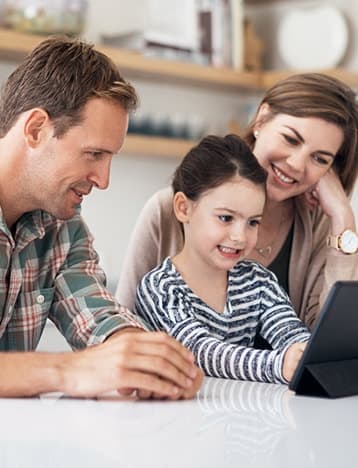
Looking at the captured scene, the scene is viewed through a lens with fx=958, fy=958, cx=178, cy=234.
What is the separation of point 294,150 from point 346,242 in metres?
0.24

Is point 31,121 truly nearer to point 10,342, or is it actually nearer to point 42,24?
point 10,342

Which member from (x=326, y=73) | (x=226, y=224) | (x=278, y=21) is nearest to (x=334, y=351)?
(x=226, y=224)

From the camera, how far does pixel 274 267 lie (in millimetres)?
2195

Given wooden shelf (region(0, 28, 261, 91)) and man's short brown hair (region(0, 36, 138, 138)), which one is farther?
wooden shelf (region(0, 28, 261, 91))

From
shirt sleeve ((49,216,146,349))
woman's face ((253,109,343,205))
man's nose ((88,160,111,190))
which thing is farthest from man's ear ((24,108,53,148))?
woman's face ((253,109,343,205))

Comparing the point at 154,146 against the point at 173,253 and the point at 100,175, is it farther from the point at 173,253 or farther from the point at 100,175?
the point at 100,175

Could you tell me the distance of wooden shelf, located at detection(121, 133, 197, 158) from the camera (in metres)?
3.72

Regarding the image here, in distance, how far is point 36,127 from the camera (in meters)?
1.65

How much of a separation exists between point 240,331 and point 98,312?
321 mm

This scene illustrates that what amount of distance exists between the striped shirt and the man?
0.10 meters

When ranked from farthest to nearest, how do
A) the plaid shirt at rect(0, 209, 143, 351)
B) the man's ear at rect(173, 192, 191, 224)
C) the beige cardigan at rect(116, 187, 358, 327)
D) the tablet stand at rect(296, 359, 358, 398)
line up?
the beige cardigan at rect(116, 187, 358, 327) → the man's ear at rect(173, 192, 191, 224) → the plaid shirt at rect(0, 209, 143, 351) → the tablet stand at rect(296, 359, 358, 398)

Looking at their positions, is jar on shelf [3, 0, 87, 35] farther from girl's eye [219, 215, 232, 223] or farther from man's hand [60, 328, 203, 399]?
man's hand [60, 328, 203, 399]

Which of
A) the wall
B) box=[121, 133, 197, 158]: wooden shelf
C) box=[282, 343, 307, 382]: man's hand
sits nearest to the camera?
box=[282, 343, 307, 382]: man's hand

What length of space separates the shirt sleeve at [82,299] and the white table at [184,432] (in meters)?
→ 0.24
